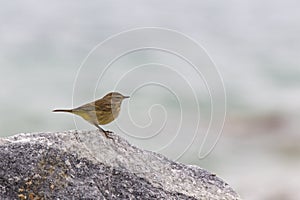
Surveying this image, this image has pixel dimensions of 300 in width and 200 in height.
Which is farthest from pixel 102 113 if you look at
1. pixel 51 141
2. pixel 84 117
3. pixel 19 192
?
pixel 19 192

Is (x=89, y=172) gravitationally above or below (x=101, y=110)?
below

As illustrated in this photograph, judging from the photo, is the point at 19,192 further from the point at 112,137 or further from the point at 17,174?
the point at 112,137

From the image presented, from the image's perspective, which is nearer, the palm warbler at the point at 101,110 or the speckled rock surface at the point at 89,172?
the speckled rock surface at the point at 89,172

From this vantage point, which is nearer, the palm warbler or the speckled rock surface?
the speckled rock surface
